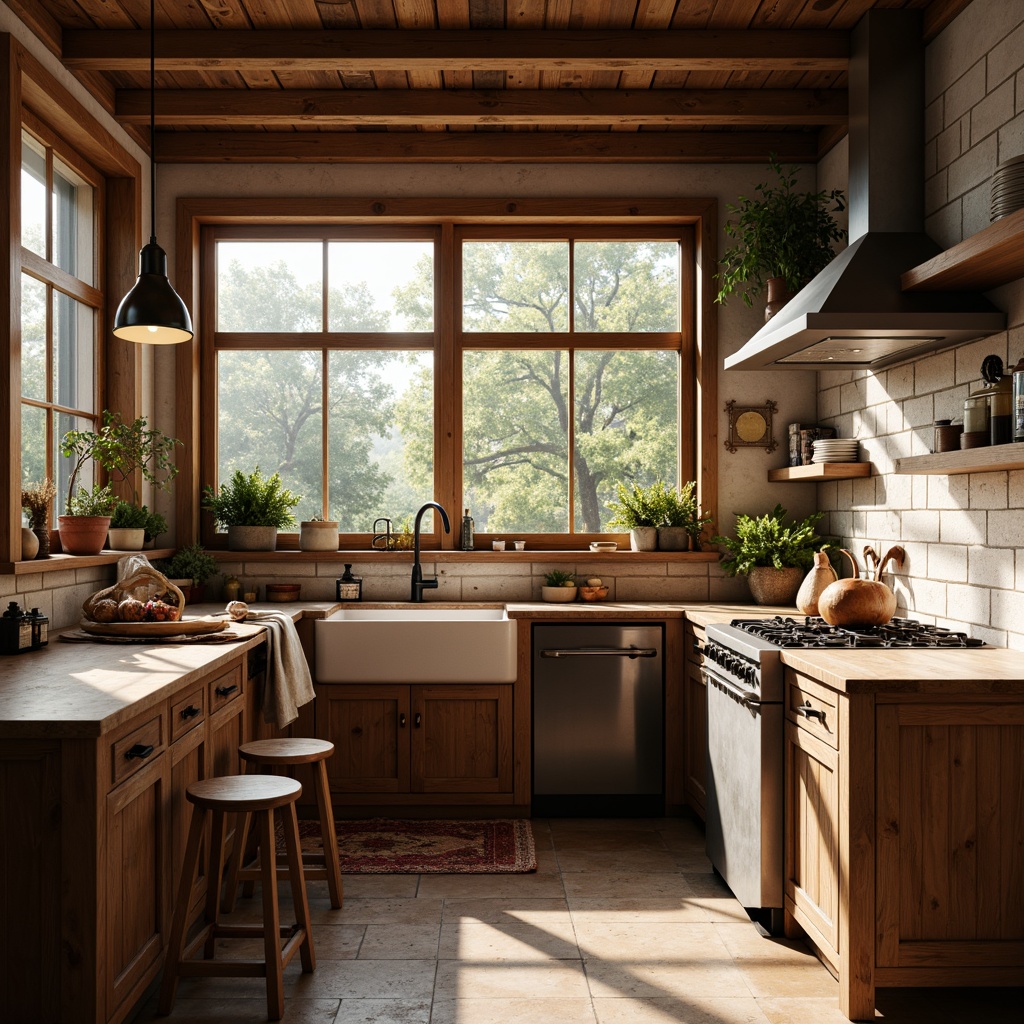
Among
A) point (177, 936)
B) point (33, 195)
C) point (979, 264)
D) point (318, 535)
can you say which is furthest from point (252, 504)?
point (979, 264)

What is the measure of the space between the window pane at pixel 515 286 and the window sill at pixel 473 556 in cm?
116

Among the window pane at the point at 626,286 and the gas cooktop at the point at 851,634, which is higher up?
the window pane at the point at 626,286

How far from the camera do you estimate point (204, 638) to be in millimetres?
3105

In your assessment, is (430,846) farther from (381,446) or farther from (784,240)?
(784,240)

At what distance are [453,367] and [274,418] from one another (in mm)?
959

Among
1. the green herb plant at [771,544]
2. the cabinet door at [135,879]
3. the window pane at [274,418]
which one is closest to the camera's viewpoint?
the cabinet door at [135,879]

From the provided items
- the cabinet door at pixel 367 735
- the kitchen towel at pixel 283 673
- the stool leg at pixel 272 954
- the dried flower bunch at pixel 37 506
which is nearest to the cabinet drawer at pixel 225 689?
the kitchen towel at pixel 283 673

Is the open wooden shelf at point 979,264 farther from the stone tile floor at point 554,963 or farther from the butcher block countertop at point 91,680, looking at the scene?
the butcher block countertop at point 91,680

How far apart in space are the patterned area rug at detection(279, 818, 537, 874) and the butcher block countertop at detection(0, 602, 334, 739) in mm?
1014

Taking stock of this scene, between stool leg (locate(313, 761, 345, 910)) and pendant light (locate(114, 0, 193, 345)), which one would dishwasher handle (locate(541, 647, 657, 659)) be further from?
pendant light (locate(114, 0, 193, 345))

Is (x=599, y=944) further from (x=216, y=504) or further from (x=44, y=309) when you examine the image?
(x=44, y=309)

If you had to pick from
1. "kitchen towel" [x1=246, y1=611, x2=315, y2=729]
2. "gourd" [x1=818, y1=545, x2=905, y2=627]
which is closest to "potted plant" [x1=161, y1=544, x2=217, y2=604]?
"kitchen towel" [x1=246, y1=611, x2=315, y2=729]

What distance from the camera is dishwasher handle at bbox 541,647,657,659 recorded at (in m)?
4.10

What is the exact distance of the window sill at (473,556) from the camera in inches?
181
